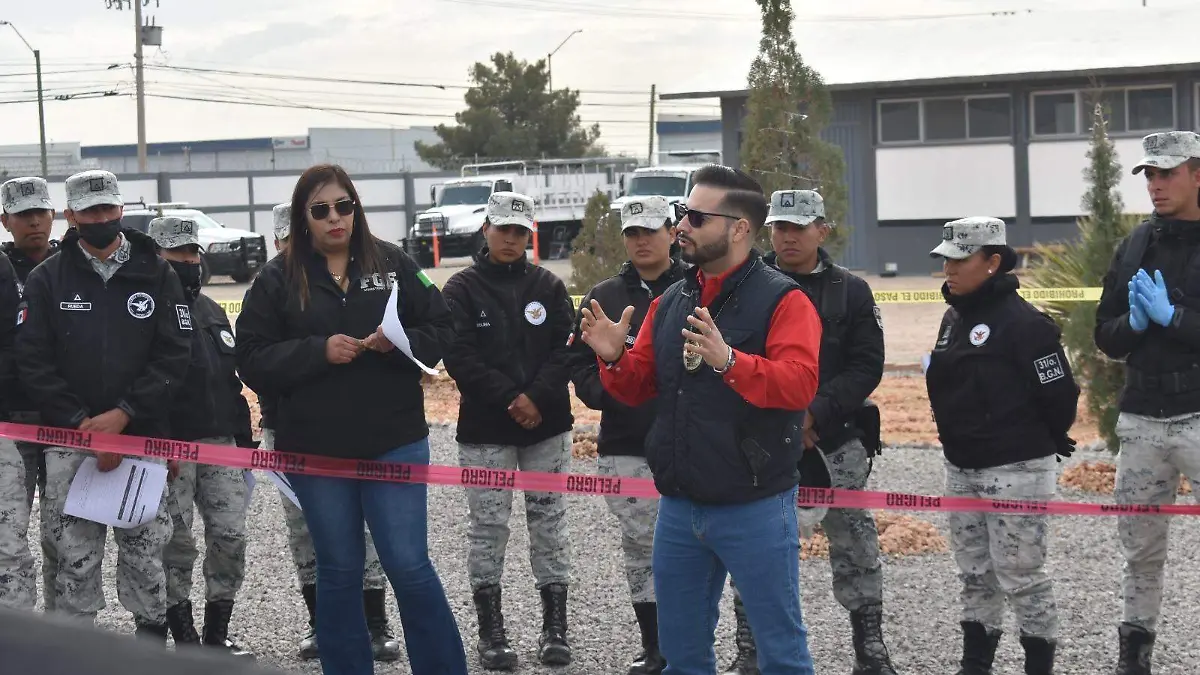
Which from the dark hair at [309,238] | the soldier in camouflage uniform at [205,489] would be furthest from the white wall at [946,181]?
the dark hair at [309,238]

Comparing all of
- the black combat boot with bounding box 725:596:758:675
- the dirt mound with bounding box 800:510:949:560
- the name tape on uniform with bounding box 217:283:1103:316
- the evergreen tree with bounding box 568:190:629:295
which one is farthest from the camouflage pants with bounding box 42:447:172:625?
the evergreen tree with bounding box 568:190:629:295

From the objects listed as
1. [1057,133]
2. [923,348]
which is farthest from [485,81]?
[923,348]

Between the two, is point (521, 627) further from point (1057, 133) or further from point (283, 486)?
point (1057, 133)

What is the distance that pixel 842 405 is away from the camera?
19.8ft

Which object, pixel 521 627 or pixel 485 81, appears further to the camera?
pixel 485 81

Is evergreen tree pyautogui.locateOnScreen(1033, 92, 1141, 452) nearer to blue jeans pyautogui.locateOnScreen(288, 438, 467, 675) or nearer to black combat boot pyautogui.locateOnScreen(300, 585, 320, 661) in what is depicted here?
black combat boot pyautogui.locateOnScreen(300, 585, 320, 661)

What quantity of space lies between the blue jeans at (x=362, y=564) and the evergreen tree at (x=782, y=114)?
6361 mm

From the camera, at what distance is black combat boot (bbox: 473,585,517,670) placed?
6320 millimetres

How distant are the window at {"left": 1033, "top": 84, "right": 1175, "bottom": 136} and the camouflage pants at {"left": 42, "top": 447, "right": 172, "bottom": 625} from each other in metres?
26.1

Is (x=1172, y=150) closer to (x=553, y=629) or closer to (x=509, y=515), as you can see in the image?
(x=509, y=515)

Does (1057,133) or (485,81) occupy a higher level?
(485,81)

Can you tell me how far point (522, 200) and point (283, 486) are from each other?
5.72 ft

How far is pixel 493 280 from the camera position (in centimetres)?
665

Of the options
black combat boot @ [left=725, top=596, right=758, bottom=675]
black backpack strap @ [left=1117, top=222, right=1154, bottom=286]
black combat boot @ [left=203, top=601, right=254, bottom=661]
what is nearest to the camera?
black backpack strap @ [left=1117, top=222, right=1154, bottom=286]
